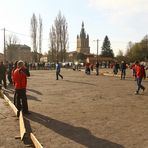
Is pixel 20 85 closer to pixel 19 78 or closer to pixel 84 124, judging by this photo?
pixel 19 78

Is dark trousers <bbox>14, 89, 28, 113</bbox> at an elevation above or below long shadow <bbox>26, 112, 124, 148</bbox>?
above

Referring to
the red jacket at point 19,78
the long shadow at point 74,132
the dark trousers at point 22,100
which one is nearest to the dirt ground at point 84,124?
the long shadow at point 74,132

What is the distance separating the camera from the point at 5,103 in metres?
16.1

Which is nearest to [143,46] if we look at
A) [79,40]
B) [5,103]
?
[79,40]

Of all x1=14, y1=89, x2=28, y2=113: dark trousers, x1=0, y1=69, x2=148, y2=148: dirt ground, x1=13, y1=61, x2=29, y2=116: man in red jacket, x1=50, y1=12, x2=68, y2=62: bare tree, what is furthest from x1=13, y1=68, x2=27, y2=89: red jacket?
x1=50, y1=12, x2=68, y2=62: bare tree

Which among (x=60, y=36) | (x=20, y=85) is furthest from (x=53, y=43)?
(x=20, y=85)

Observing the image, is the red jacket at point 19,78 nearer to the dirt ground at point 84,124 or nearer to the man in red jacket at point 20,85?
the man in red jacket at point 20,85

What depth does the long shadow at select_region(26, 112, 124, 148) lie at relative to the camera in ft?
28.1

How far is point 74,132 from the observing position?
9977 millimetres

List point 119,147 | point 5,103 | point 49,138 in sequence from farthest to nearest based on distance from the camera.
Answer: point 5,103, point 49,138, point 119,147

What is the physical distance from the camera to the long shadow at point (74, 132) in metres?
8.57

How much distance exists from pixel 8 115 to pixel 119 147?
562 cm

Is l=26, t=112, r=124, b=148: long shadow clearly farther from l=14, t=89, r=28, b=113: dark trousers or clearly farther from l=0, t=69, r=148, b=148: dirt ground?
l=14, t=89, r=28, b=113: dark trousers

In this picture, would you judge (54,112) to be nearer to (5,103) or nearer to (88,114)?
(88,114)
